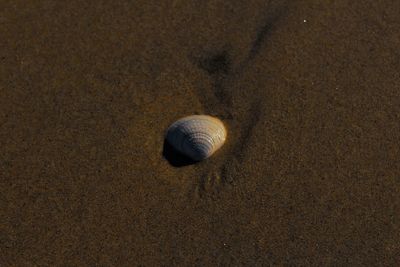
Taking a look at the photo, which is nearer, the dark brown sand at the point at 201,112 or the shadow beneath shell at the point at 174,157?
the dark brown sand at the point at 201,112

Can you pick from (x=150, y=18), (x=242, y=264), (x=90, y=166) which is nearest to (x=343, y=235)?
(x=242, y=264)

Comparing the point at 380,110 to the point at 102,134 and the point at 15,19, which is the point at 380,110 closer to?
the point at 102,134

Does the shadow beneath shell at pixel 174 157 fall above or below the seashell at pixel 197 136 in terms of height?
below

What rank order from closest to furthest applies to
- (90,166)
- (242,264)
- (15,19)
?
(242,264)
(90,166)
(15,19)

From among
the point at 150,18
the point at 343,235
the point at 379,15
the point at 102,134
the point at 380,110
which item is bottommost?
the point at 102,134

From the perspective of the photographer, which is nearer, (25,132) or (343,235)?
(343,235)
